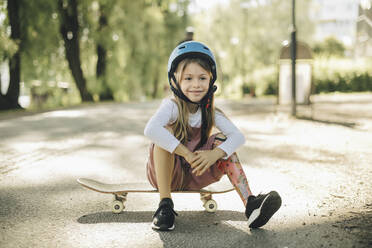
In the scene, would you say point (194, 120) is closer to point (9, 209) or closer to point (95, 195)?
point (95, 195)

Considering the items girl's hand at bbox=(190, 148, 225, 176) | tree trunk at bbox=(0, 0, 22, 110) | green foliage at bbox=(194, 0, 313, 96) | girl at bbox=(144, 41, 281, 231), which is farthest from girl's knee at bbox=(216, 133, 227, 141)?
green foliage at bbox=(194, 0, 313, 96)

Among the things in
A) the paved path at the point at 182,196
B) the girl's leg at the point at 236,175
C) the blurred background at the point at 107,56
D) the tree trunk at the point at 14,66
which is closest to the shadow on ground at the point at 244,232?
the paved path at the point at 182,196

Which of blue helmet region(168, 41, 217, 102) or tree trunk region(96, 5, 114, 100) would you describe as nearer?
blue helmet region(168, 41, 217, 102)

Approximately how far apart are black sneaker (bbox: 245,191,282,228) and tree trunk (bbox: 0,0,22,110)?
12.1 meters

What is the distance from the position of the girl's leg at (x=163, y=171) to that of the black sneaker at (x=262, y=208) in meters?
0.56

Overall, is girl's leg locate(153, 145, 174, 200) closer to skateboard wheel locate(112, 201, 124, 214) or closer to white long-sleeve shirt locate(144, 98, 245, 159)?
white long-sleeve shirt locate(144, 98, 245, 159)

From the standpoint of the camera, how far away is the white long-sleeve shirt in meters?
2.77

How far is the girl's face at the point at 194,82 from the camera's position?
2941 mm

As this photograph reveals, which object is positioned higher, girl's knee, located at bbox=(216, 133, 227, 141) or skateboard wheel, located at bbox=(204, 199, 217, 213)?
girl's knee, located at bbox=(216, 133, 227, 141)

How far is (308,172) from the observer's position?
14.9ft

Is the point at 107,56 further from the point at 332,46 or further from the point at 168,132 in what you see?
the point at 332,46

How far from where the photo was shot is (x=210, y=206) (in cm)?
319

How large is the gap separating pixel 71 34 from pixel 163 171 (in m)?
16.0

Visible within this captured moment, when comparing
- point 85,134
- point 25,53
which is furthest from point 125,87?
point 85,134
